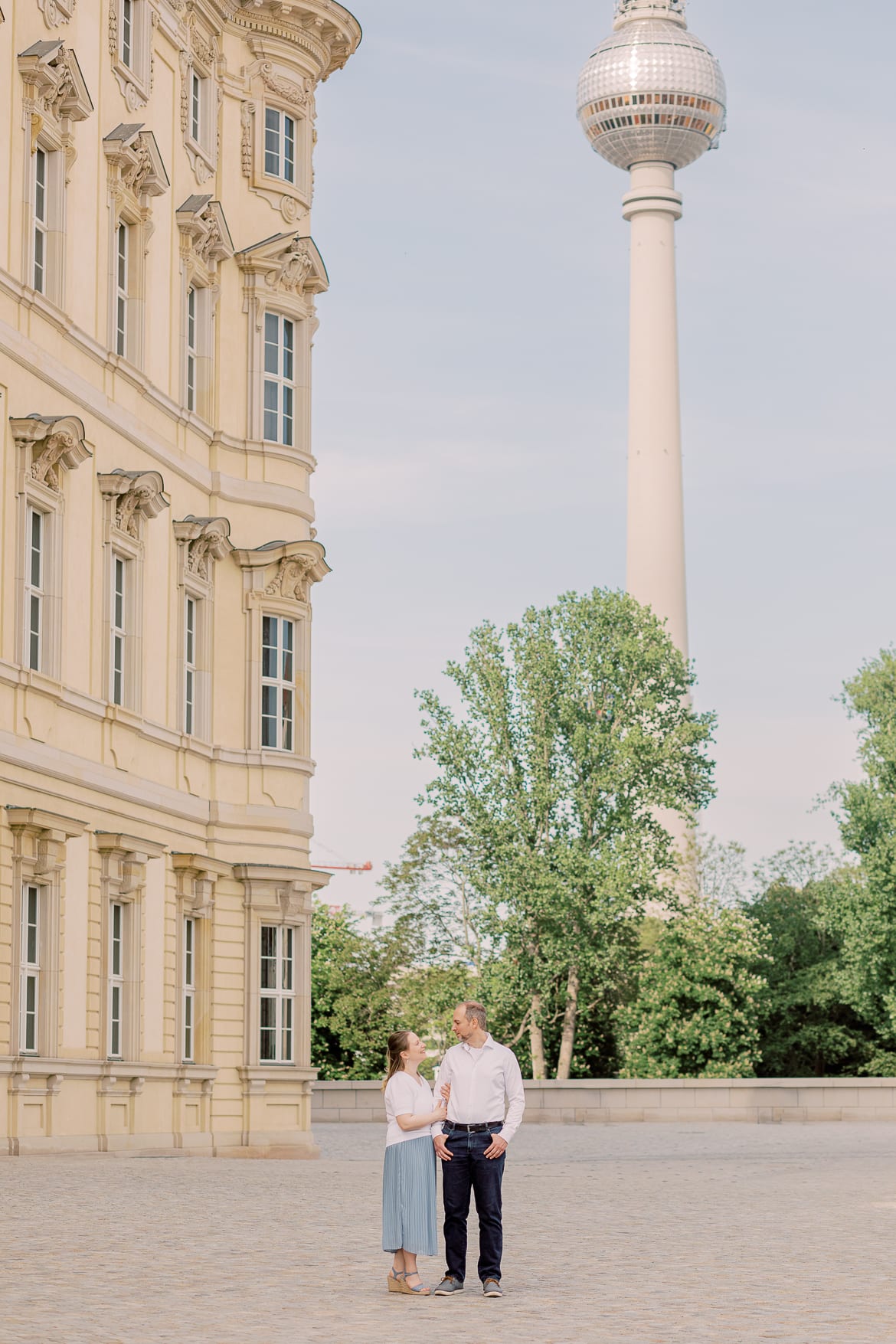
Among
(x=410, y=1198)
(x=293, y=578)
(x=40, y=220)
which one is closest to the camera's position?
(x=410, y=1198)

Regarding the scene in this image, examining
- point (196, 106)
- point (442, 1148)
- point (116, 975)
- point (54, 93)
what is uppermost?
point (196, 106)

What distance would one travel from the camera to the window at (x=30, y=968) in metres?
26.9

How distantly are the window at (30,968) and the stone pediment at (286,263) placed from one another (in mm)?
12717

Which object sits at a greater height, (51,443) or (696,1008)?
(51,443)

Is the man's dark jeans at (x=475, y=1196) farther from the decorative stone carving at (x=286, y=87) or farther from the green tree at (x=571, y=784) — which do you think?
the green tree at (x=571, y=784)

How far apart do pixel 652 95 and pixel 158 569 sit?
286 ft

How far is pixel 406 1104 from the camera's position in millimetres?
12766

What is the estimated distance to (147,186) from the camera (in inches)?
1265

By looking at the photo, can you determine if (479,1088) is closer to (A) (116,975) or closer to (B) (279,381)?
(A) (116,975)

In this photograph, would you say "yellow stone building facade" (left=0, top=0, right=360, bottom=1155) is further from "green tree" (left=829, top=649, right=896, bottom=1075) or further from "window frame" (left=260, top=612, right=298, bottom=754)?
"green tree" (left=829, top=649, right=896, bottom=1075)

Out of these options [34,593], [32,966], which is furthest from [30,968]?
[34,593]

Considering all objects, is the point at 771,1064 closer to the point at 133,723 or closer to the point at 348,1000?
the point at 348,1000

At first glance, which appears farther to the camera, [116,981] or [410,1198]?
[116,981]

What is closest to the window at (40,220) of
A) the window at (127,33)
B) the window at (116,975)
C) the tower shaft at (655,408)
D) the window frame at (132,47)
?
the window frame at (132,47)
